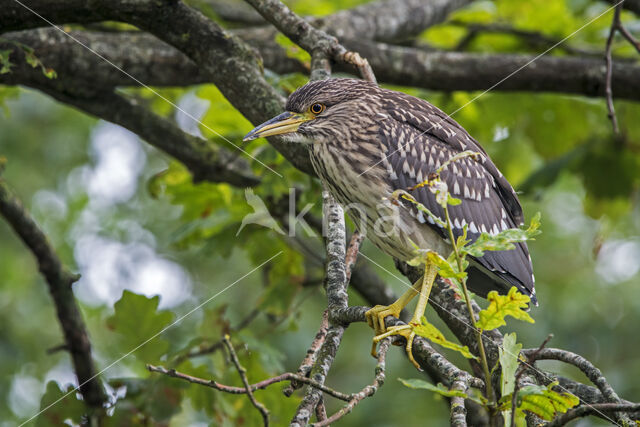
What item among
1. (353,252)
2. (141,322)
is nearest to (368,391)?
(353,252)

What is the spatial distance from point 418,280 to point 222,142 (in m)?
1.82

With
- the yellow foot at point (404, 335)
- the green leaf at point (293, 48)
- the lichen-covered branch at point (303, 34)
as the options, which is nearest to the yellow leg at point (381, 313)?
the yellow foot at point (404, 335)

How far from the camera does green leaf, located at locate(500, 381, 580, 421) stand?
7.14 feet

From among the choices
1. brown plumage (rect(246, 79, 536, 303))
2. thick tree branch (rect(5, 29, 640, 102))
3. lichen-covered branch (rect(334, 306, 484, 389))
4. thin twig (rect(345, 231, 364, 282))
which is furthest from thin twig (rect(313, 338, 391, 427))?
thick tree branch (rect(5, 29, 640, 102))

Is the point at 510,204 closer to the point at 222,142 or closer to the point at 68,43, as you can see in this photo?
the point at 222,142

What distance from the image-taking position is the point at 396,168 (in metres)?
3.96

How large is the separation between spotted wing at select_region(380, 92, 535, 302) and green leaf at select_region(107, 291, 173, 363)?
176 centimetres

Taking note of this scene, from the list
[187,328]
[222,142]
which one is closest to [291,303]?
[222,142]

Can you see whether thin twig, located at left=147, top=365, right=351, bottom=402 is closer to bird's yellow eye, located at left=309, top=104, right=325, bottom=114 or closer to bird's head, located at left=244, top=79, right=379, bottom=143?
bird's head, located at left=244, top=79, right=379, bottom=143

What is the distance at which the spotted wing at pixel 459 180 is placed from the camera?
401 cm

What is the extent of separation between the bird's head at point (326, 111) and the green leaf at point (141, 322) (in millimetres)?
1437

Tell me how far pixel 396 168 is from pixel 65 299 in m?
2.57

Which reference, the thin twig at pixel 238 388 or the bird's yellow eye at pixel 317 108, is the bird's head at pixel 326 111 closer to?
the bird's yellow eye at pixel 317 108

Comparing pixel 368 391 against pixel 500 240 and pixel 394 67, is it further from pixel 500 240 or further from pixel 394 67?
pixel 394 67
